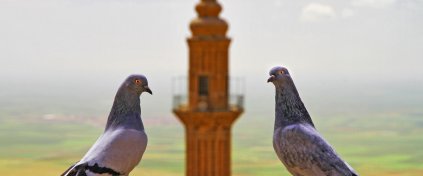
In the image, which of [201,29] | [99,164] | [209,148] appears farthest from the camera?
[209,148]

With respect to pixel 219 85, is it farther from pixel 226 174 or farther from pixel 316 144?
pixel 316 144

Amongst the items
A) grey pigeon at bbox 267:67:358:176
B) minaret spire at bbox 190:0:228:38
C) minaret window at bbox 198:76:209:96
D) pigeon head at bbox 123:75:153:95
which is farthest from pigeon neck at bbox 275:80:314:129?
minaret window at bbox 198:76:209:96

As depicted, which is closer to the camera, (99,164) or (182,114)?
(99,164)

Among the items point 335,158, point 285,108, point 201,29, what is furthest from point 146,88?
point 201,29

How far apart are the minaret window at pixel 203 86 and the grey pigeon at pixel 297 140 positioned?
15637mm

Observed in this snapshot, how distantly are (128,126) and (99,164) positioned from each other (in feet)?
1.26

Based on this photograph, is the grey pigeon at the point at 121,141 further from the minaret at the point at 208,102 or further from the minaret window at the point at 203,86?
the minaret window at the point at 203,86

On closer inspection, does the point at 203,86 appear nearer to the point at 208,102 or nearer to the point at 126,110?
the point at 208,102

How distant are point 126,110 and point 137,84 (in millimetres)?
201

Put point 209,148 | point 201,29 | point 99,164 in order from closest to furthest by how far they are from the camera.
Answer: point 99,164
point 201,29
point 209,148

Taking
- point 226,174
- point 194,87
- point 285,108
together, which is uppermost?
point 194,87

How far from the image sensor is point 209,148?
22578 millimetres

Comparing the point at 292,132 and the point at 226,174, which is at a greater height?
the point at 226,174

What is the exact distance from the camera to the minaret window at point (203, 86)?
21859 millimetres
